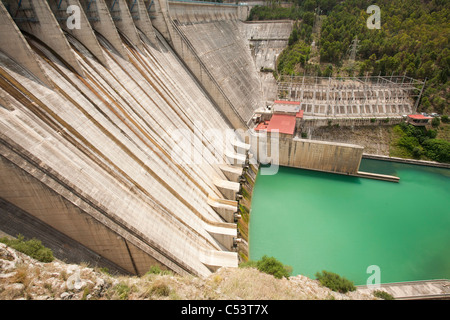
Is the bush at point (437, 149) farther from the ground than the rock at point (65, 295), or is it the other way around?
the rock at point (65, 295)

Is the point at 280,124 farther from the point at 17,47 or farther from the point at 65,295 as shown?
the point at 65,295

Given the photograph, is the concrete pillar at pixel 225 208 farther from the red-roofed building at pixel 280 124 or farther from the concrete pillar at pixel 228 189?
→ the red-roofed building at pixel 280 124

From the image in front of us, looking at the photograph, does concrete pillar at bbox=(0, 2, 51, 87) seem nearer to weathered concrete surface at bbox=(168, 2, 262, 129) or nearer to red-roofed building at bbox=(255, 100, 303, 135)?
weathered concrete surface at bbox=(168, 2, 262, 129)

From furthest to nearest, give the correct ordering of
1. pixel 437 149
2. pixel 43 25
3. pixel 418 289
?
pixel 437 149, pixel 418 289, pixel 43 25

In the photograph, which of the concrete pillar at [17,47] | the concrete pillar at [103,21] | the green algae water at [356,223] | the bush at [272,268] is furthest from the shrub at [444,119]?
the concrete pillar at [17,47]

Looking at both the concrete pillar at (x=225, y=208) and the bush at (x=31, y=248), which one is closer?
the bush at (x=31, y=248)

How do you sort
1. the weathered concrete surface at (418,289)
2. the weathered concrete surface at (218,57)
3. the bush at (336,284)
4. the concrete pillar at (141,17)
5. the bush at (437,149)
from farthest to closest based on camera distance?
the bush at (437,149)
the weathered concrete surface at (218,57)
the concrete pillar at (141,17)
the weathered concrete surface at (418,289)
the bush at (336,284)

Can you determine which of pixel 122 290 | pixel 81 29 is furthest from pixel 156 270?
pixel 81 29
